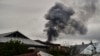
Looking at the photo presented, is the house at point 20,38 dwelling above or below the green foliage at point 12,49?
above

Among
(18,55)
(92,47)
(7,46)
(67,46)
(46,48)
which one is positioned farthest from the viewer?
(67,46)

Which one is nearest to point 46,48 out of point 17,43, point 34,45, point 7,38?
A: point 34,45

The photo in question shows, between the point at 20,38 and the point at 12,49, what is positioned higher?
the point at 20,38

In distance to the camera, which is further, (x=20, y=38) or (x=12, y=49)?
(x=20, y=38)

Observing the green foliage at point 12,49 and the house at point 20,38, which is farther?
the house at point 20,38

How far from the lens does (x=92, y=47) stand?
6131 centimetres

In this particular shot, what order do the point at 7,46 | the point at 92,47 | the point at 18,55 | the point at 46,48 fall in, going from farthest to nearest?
the point at 46,48 → the point at 92,47 → the point at 7,46 → the point at 18,55

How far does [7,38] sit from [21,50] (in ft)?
42.1

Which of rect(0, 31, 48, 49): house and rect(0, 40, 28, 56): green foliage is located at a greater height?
rect(0, 31, 48, 49): house

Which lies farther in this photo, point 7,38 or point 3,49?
point 7,38

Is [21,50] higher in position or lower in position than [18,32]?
lower

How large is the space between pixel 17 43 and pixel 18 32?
43.0 ft

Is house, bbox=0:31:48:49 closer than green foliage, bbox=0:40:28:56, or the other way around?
green foliage, bbox=0:40:28:56

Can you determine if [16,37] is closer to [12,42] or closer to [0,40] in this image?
[0,40]
